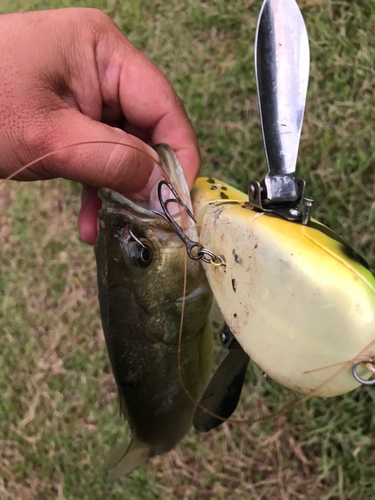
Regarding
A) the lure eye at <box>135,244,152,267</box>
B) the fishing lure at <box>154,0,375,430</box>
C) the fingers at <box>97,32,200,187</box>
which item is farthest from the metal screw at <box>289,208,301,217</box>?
the fingers at <box>97,32,200,187</box>

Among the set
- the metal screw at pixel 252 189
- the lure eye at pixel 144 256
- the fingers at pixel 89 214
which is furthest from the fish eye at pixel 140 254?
the fingers at pixel 89 214

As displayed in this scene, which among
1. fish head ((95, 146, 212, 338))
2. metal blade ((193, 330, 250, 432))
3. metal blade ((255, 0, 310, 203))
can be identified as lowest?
metal blade ((193, 330, 250, 432))

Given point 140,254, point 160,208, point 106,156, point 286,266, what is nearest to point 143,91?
point 106,156

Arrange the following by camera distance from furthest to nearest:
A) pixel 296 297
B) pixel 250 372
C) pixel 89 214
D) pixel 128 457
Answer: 1. pixel 250 372
2. pixel 89 214
3. pixel 128 457
4. pixel 296 297

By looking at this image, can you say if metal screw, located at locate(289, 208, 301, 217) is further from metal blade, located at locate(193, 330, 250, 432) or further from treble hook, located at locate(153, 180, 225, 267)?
metal blade, located at locate(193, 330, 250, 432)

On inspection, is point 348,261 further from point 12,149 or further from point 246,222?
point 12,149

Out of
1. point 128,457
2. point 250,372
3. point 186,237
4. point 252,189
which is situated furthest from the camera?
point 250,372

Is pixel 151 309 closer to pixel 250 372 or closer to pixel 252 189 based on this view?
pixel 252 189
